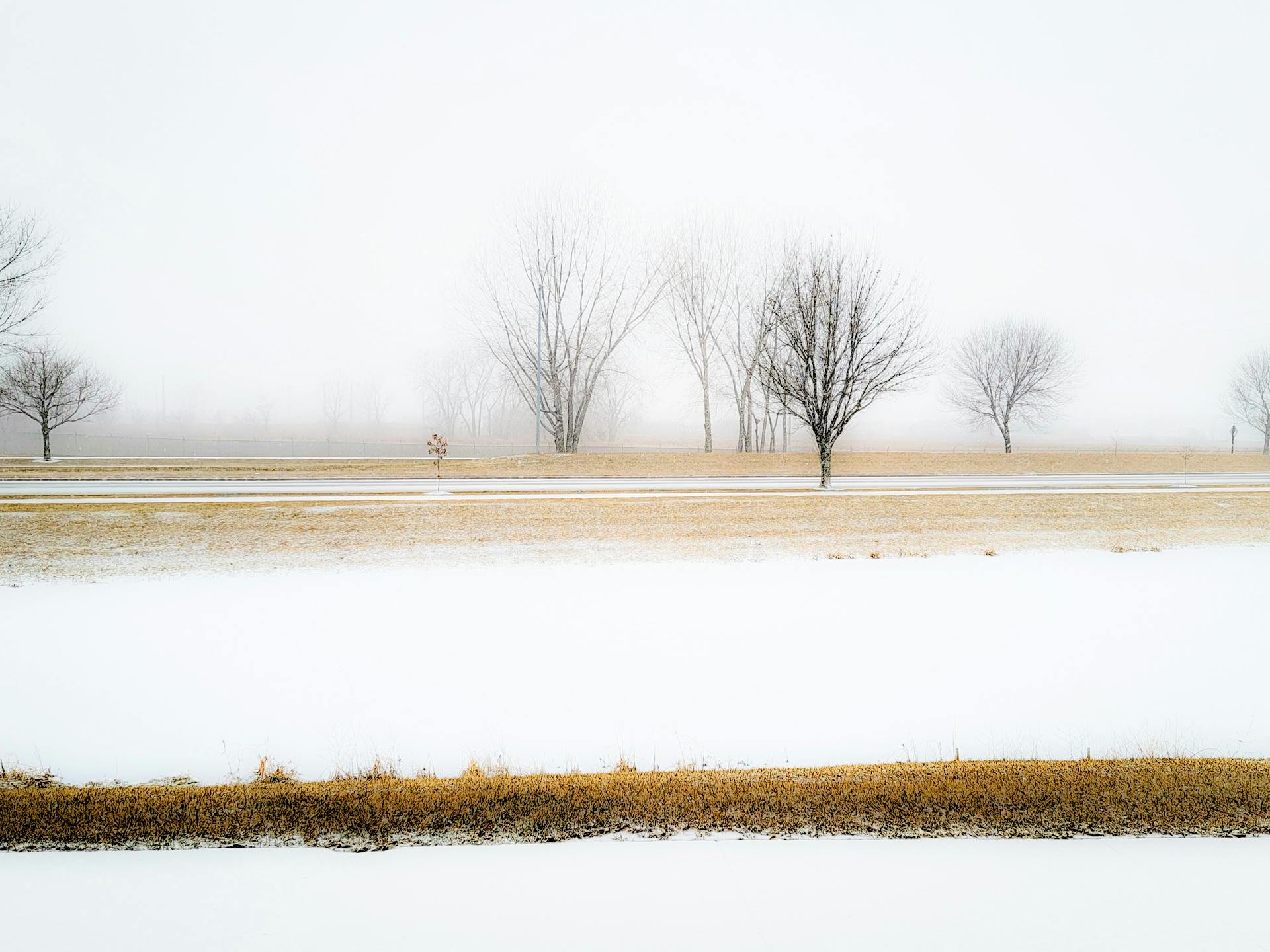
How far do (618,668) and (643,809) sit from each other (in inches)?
131

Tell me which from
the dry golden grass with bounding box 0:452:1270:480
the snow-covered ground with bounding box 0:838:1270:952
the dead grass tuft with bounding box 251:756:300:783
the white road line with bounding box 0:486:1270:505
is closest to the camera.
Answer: the snow-covered ground with bounding box 0:838:1270:952

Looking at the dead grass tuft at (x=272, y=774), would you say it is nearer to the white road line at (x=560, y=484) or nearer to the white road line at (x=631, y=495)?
the white road line at (x=631, y=495)

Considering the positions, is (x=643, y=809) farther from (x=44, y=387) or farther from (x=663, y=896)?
(x=44, y=387)

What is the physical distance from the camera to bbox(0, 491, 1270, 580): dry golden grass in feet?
39.2

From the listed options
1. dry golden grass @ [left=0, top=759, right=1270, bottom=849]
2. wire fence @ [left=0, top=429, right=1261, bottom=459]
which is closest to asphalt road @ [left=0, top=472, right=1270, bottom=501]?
dry golden grass @ [left=0, top=759, right=1270, bottom=849]

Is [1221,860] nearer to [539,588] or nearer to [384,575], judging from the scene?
[539,588]

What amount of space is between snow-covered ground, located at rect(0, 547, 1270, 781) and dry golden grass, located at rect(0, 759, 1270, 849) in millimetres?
957

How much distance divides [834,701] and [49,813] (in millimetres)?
6521

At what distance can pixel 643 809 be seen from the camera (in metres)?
4.22

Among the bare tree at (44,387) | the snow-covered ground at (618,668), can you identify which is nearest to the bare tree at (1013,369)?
the snow-covered ground at (618,668)

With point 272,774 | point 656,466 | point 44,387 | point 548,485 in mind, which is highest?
point 44,387

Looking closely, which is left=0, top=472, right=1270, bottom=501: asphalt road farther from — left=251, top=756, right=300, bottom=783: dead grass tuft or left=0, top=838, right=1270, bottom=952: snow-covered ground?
left=0, top=838, right=1270, bottom=952: snow-covered ground

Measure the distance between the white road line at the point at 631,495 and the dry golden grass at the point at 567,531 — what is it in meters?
0.50

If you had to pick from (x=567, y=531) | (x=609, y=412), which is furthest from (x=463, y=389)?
(x=567, y=531)
